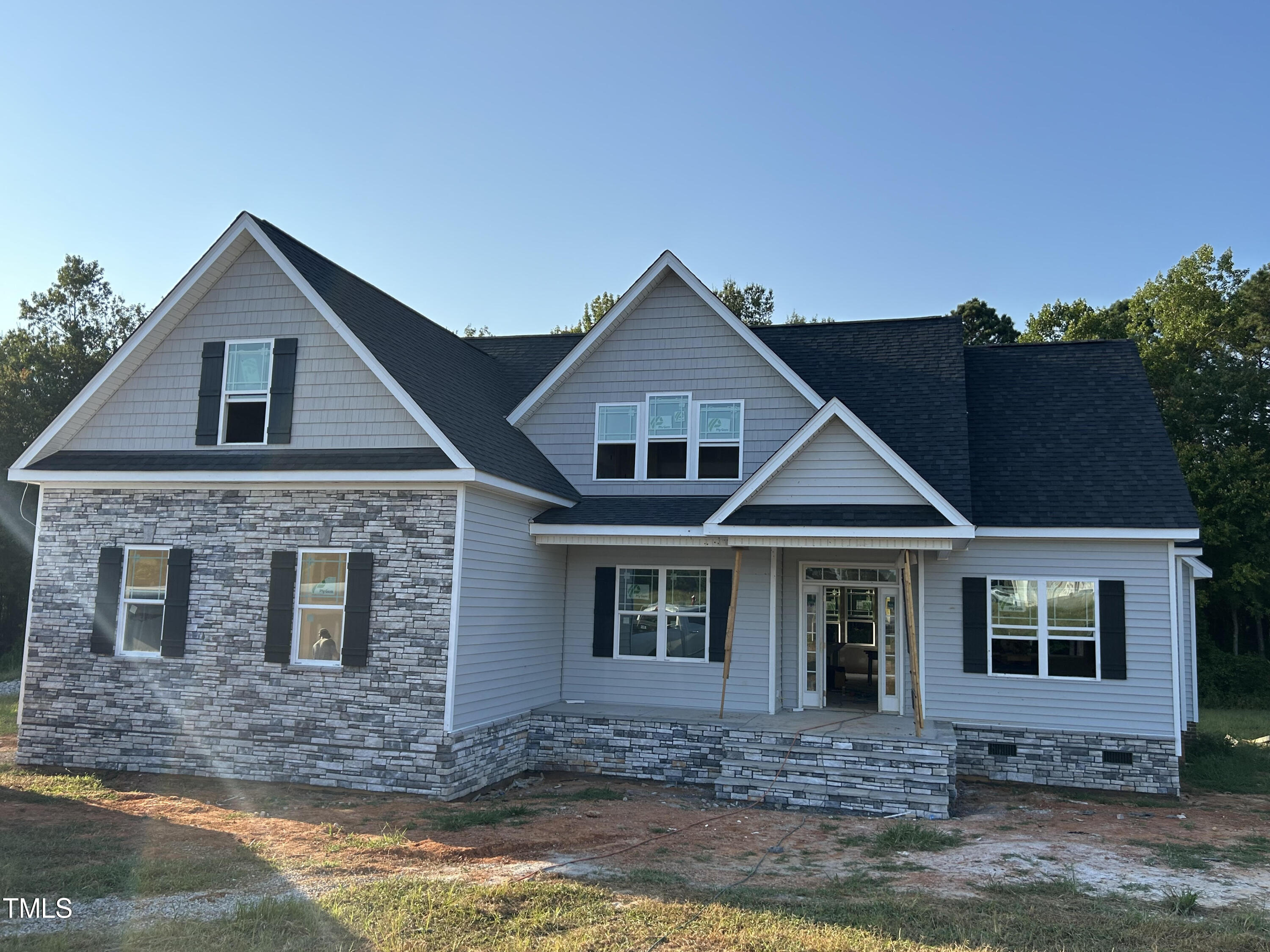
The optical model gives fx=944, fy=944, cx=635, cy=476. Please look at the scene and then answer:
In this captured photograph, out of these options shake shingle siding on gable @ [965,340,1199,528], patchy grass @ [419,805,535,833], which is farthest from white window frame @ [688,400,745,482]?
patchy grass @ [419,805,535,833]

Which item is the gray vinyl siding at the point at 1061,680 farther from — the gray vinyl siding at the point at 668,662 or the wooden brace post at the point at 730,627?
the wooden brace post at the point at 730,627

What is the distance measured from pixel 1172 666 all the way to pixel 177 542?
44.8ft

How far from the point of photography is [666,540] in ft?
45.0

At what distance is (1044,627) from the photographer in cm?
1347

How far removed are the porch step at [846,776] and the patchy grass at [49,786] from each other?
25.2ft

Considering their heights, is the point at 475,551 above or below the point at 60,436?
below

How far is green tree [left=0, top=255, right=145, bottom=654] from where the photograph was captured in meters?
30.6

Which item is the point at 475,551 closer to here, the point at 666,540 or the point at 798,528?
the point at 666,540

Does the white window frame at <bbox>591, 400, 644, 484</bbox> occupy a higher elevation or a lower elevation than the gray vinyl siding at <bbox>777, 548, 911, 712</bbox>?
higher

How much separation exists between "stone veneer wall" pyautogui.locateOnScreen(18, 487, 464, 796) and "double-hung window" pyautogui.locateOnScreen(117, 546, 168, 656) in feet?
0.72

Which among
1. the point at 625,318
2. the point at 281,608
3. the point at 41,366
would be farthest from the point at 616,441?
the point at 41,366

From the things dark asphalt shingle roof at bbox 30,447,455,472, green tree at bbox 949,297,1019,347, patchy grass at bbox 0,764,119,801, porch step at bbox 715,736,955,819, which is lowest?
patchy grass at bbox 0,764,119,801

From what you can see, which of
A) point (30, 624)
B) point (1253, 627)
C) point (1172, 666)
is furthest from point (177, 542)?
point (1253, 627)

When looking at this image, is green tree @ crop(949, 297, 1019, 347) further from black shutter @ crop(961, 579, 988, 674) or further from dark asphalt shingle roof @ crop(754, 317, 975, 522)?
black shutter @ crop(961, 579, 988, 674)
